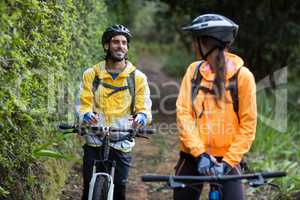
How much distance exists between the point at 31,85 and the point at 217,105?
1793 mm

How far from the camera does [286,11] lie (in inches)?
574

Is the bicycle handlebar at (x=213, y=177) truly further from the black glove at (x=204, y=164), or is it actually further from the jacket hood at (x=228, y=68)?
the jacket hood at (x=228, y=68)

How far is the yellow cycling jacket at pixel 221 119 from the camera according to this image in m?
4.24

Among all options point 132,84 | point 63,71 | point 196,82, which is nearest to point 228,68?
point 196,82

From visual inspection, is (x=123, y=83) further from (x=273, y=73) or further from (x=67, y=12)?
(x=273, y=73)

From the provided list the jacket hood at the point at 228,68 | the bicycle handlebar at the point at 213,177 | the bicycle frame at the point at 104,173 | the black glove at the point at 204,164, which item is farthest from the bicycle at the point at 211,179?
the bicycle frame at the point at 104,173

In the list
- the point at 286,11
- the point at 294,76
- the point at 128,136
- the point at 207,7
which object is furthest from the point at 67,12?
the point at 294,76

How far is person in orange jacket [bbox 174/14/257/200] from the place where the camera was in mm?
4207

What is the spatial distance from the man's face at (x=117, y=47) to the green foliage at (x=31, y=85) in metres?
0.60

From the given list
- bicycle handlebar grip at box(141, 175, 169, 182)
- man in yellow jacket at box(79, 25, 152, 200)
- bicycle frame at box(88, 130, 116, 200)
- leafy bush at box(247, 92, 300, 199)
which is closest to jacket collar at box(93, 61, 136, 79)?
man in yellow jacket at box(79, 25, 152, 200)

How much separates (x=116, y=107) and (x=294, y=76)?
1277 centimetres

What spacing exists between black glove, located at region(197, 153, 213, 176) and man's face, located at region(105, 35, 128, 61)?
197 cm

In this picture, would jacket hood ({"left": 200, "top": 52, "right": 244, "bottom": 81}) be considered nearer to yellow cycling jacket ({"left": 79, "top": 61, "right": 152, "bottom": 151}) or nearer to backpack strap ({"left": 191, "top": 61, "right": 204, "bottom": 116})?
backpack strap ({"left": 191, "top": 61, "right": 204, "bottom": 116})

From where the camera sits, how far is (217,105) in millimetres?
4277
